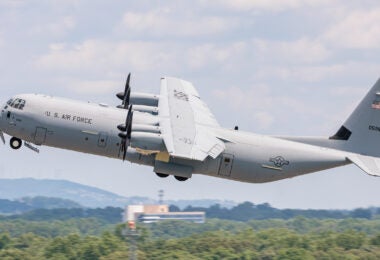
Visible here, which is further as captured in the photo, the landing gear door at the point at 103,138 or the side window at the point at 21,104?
the side window at the point at 21,104

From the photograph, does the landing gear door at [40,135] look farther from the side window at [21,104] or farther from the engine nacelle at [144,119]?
the engine nacelle at [144,119]

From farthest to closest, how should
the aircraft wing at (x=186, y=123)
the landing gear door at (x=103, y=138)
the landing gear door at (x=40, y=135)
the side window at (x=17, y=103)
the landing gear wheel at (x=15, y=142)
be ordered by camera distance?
the landing gear wheel at (x=15, y=142) < the side window at (x=17, y=103) < the landing gear door at (x=40, y=135) < the landing gear door at (x=103, y=138) < the aircraft wing at (x=186, y=123)

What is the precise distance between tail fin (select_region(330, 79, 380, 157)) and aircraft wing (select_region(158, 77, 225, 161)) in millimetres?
7717

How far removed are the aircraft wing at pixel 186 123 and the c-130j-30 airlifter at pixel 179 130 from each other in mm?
83

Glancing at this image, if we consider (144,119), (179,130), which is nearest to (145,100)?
(144,119)

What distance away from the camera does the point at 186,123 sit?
2008 inches

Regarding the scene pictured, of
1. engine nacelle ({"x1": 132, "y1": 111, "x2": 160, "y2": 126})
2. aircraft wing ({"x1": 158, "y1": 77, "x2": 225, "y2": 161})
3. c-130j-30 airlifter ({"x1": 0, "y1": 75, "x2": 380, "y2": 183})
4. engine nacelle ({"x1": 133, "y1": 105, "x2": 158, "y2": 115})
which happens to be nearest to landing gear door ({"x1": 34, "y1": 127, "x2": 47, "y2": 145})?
c-130j-30 airlifter ({"x1": 0, "y1": 75, "x2": 380, "y2": 183})

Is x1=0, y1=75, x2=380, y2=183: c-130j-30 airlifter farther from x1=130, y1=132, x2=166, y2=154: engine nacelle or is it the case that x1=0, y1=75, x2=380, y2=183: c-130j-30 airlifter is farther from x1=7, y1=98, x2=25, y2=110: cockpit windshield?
x1=130, y1=132, x2=166, y2=154: engine nacelle

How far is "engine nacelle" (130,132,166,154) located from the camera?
1868 inches

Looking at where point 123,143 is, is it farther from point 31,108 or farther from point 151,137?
point 31,108

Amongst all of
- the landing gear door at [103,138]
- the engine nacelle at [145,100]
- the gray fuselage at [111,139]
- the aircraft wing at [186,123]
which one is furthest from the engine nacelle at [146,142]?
the engine nacelle at [145,100]

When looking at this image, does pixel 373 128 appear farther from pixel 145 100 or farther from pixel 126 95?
pixel 126 95

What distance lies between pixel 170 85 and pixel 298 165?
10.5 m

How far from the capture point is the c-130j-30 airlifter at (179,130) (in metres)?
51.3
